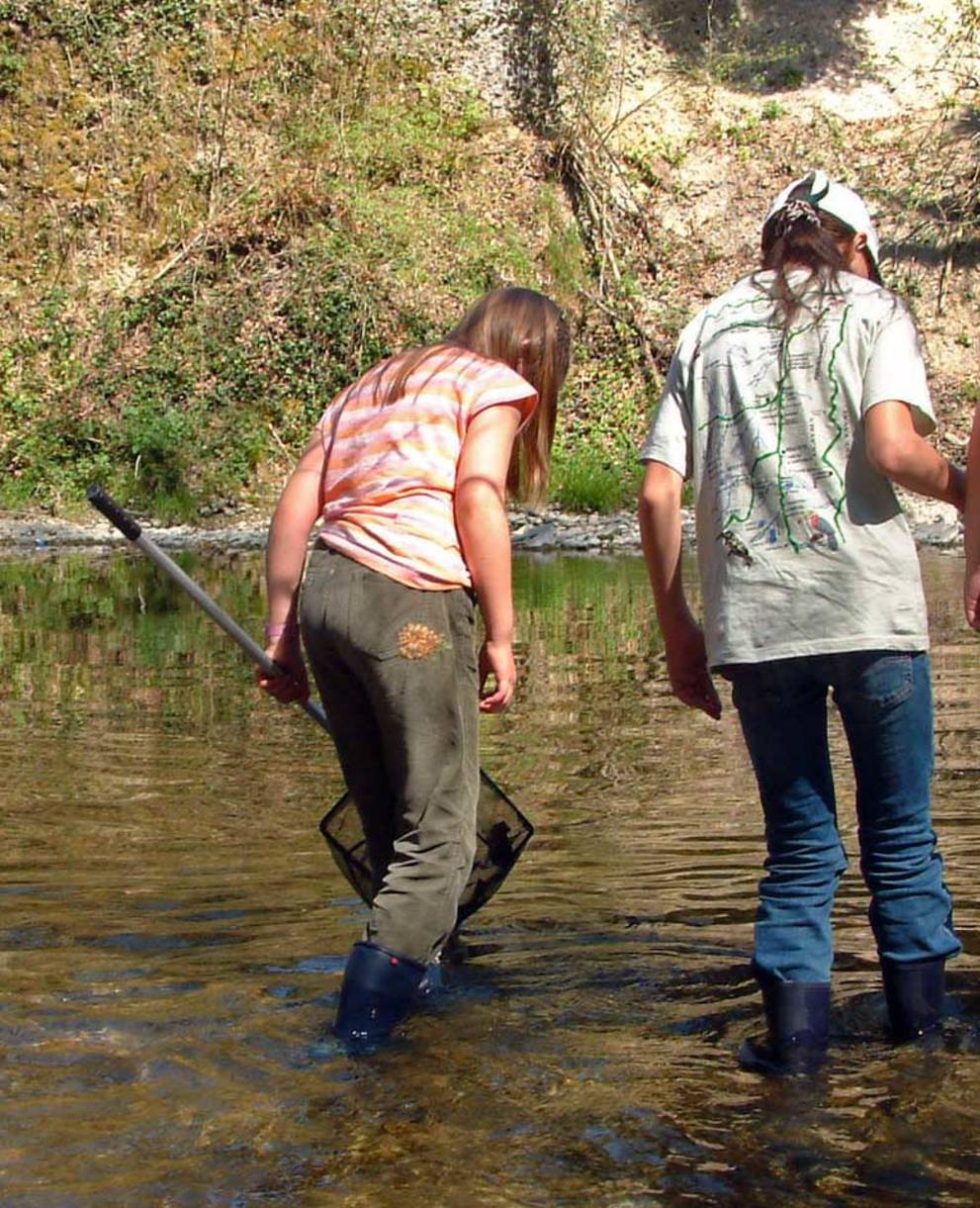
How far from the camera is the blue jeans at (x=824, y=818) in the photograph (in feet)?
11.9

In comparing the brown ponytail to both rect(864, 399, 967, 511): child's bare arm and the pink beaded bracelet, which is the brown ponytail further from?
the pink beaded bracelet

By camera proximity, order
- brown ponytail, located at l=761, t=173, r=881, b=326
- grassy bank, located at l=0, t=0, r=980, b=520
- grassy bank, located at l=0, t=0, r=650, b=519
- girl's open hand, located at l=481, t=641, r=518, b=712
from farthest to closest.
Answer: grassy bank, located at l=0, t=0, r=980, b=520
grassy bank, located at l=0, t=0, r=650, b=519
girl's open hand, located at l=481, t=641, r=518, b=712
brown ponytail, located at l=761, t=173, r=881, b=326

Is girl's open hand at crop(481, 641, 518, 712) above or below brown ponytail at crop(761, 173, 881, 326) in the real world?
below

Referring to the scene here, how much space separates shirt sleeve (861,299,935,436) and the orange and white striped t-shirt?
2.62 ft

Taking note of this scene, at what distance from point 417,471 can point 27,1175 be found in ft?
5.42

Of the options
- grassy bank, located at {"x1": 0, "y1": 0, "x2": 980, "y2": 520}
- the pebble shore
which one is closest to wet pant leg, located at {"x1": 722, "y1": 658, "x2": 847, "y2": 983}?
the pebble shore

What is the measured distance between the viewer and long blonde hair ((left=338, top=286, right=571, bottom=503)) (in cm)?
419

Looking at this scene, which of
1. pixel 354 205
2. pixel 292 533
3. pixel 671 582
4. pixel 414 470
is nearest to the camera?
pixel 671 582

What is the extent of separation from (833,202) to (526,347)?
79 centimetres

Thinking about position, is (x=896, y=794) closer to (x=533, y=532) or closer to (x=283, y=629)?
(x=283, y=629)

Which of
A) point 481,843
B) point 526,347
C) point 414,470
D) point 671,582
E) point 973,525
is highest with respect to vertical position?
point 526,347

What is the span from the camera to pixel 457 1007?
4.16m

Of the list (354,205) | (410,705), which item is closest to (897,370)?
(410,705)

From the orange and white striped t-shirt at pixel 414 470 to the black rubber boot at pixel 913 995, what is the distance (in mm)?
1230
